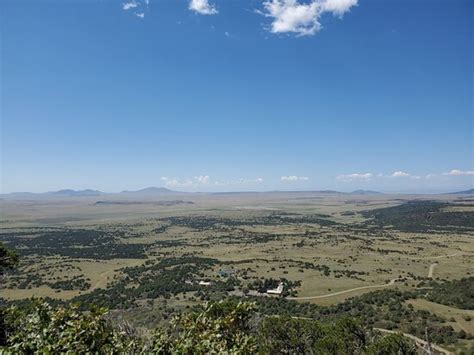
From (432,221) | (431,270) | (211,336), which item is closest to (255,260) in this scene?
(431,270)

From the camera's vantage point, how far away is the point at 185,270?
7962 cm

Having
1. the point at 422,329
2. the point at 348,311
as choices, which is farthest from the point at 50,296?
the point at 422,329

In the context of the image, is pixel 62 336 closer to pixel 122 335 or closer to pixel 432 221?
pixel 122 335

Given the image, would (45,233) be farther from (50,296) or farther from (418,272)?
(418,272)

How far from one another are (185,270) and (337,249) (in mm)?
48983

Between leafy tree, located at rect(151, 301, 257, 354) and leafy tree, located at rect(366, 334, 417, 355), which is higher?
leafy tree, located at rect(151, 301, 257, 354)

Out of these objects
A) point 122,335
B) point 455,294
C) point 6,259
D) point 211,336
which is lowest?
point 455,294

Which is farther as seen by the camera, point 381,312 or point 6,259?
point 381,312

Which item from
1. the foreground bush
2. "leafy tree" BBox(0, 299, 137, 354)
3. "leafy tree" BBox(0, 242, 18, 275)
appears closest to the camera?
"leafy tree" BBox(0, 299, 137, 354)

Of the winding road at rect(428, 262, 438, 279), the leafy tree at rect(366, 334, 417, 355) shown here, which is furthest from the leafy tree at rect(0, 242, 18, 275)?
the winding road at rect(428, 262, 438, 279)

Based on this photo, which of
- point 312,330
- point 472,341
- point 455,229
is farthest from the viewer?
point 455,229

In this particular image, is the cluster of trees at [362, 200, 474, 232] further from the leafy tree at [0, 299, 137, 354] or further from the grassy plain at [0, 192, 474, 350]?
the leafy tree at [0, 299, 137, 354]

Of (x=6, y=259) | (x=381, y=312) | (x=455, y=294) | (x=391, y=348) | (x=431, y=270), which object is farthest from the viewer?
(x=431, y=270)

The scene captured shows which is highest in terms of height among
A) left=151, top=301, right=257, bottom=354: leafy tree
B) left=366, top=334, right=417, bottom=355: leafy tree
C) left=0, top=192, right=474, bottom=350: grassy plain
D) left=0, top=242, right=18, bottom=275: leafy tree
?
left=0, top=242, right=18, bottom=275: leafy tree
